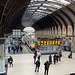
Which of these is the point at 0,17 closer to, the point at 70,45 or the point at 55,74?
the point at 55,74

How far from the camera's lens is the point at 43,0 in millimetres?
26609

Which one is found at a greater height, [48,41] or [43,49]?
[48,41]

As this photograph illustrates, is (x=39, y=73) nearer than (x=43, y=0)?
Yes

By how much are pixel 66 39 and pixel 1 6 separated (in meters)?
26.3

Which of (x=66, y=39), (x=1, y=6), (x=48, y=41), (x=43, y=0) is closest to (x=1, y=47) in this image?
(x=1, y=6)

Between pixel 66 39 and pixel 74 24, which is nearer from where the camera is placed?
pixel 74 24

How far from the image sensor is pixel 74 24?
2886 centimetres

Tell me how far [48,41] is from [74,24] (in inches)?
364

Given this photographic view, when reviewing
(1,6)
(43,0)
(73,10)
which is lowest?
(1,6)

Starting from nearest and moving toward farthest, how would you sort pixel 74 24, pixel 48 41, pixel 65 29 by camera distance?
pixel 48 41 < pixel 74 24 < pixel 65 29

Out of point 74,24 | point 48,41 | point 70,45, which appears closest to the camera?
point 48,41

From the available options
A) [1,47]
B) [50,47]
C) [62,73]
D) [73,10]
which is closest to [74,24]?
[73,10]

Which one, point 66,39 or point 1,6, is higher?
point 1,6

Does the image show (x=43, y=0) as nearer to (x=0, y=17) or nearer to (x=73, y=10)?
(x=73, y=10)
